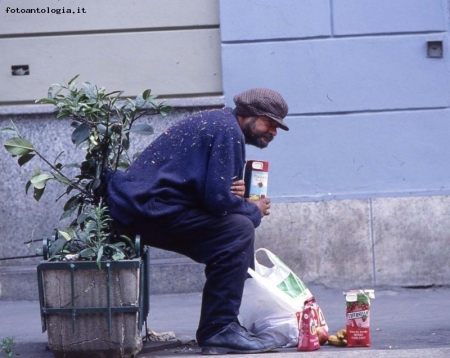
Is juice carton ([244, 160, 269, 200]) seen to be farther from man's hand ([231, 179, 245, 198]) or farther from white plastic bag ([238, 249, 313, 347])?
white plastic bag ([238, 249, 313, 347])

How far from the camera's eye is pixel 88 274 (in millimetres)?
4250

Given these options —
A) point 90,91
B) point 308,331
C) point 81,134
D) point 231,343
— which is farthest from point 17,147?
point 308,331

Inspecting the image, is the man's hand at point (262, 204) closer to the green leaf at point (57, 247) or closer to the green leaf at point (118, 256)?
the green leaf at point (118, 256)

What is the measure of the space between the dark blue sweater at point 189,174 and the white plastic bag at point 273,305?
1.33ft

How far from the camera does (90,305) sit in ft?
14.0

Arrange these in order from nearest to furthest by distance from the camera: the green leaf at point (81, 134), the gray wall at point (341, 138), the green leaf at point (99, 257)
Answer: the green leaf at point (99, 257)
the green leaf at point (81, 134)
the gray wall at point (341, 138)

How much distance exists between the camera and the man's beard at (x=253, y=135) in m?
4.50

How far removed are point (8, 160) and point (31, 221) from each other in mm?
480

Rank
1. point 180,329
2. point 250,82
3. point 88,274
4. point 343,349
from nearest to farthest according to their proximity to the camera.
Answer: point 88,274 → point 343,349 → point 180,329 → point 250,82

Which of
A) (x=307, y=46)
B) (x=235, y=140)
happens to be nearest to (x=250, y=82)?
(x=307, y=46)

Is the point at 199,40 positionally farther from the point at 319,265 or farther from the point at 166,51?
the point at 319,265

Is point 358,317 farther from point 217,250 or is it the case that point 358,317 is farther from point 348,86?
point 348,86

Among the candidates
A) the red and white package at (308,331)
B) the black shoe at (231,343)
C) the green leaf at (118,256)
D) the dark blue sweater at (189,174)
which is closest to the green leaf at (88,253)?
the green leaf at (118,256)

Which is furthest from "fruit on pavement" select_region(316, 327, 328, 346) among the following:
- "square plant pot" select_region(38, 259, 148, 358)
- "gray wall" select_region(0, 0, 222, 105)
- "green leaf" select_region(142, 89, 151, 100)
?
"gray wall" select_region(0, 0, 222, 105)
